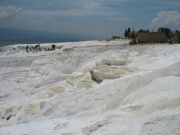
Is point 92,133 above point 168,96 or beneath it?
beneath

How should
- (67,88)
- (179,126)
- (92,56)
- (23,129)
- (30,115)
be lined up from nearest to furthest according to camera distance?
(179,126)
(23,129)
(30,115)
(67,88)
(92,56)

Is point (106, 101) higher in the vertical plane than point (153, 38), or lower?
lower

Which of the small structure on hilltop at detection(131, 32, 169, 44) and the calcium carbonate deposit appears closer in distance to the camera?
the calcium carbonate deposit

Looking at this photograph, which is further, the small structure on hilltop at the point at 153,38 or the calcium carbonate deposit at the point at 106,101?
the small structure on hilltop at the point at 153,38

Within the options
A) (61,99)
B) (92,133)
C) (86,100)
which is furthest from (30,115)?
(92,133)

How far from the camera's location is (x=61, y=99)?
19047mm

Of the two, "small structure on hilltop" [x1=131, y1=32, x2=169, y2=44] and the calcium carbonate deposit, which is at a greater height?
"small structure on hilltop" [x1=131, y1=32, x2=169, y2=44]

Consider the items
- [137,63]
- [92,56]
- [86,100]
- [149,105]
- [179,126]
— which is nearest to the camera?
[179,126]

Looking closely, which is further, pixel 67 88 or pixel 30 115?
pixel 67 88

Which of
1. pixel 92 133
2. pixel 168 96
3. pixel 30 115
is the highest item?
pixel 168 96

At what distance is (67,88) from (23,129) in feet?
30.0

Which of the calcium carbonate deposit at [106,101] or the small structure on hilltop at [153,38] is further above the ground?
the small structure on hilltop at [153,38]

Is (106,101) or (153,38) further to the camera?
(153,38)

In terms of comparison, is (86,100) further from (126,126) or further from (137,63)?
(137,63)
